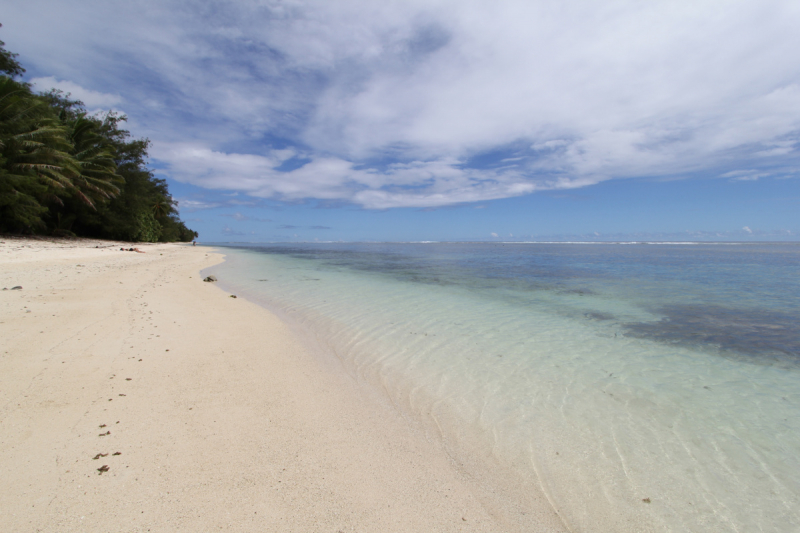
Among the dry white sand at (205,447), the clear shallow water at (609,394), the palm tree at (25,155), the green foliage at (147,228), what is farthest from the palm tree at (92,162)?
the dry white sand at (205,447)

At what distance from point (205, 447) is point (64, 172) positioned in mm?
32476

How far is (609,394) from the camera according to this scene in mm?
4207

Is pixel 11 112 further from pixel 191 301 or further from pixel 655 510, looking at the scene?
pixel 655 510

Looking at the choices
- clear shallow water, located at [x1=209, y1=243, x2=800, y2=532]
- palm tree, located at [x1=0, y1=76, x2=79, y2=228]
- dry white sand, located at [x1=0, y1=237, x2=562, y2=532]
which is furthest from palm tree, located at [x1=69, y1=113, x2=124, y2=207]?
dry white sand, located at [x1=0, y1=237, x2=562, y2=532]

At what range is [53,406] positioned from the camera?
307 centimetres

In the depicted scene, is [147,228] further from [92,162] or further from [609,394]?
[609,394]

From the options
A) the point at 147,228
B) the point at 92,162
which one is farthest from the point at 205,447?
the point at 147,228

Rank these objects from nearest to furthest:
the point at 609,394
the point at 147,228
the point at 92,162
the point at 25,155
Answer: the point at 609,394 < the point at 25,155 < the point at 92,162 < the point at 147,228

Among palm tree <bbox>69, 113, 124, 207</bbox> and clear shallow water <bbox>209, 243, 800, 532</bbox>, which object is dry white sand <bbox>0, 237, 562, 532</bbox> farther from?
palm tree <bbox>69, 113, 124, 207</bbox>

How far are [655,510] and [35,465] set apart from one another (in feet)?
14.5

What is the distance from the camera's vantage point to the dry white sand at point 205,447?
207 cm

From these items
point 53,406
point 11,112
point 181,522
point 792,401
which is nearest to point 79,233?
point 11,112

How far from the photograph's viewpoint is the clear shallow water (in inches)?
102

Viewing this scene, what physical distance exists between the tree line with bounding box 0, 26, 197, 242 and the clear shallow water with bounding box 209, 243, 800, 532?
24103 mm
